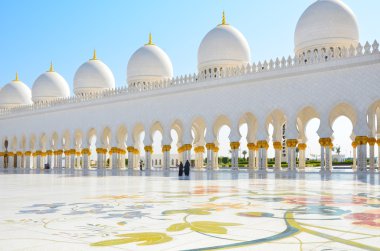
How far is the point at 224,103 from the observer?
17672 mm

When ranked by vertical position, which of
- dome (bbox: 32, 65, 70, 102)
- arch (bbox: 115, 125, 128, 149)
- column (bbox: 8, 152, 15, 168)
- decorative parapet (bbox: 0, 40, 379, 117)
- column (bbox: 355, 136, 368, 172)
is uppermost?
dome (bbox: 32, 65, 70, 102)

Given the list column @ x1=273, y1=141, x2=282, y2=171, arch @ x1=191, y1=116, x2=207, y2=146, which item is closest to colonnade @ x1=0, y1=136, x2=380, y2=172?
column @ x1=273, y1=141, x2=282, y2=171

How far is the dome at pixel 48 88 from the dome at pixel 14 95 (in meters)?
2.65

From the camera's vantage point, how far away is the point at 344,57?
47.6ft

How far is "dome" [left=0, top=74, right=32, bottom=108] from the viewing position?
31.6m

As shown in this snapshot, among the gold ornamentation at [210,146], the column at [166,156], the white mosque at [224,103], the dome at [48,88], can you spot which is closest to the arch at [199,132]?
the white mosque at [224,103]

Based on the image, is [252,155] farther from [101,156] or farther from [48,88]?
[48,88]

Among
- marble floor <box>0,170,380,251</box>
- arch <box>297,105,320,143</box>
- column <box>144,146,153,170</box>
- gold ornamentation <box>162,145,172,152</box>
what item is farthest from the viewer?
column <box>144,146,153,170</box>

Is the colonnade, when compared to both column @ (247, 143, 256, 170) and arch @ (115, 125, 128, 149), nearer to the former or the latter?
column @ (247, 143, 256, 170)

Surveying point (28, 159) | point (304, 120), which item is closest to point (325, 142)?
point (304, 120)

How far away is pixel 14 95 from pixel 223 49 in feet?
61.1

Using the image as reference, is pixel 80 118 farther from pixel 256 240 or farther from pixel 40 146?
pixel 256 240

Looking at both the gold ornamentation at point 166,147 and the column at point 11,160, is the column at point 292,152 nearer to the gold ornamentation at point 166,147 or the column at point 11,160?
the gold ornamentation at point 166,147

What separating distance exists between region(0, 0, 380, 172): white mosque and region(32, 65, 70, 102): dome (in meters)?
0.29
